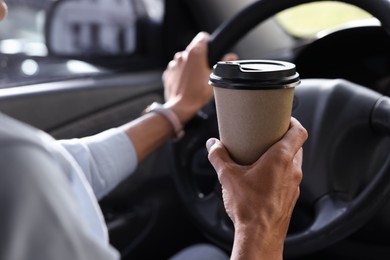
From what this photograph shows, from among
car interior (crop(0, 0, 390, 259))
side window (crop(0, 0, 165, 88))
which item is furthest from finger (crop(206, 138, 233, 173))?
side window (crop(0, 0, 165, 88))

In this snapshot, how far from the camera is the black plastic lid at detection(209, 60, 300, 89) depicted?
0.82 meters

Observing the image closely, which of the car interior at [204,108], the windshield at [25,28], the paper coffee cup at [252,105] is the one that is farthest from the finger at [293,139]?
the windshield at [25,28]

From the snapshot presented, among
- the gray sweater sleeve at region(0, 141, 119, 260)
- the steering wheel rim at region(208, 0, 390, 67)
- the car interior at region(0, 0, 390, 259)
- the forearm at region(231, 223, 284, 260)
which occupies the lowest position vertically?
the car interior at region(0, 0, 390, 259)

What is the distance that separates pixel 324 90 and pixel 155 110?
1.19 ft

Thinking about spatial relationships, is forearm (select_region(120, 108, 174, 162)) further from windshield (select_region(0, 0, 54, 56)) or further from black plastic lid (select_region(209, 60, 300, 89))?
windshield (select_region(0, 0, 54, 56))

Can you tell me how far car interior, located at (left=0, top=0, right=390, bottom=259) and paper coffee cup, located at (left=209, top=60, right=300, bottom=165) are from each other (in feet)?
1.06

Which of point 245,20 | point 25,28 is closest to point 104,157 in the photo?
point 245,20

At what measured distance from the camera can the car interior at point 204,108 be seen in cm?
128

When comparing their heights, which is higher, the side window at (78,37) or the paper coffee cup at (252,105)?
the paper coffee cup at (252,105)

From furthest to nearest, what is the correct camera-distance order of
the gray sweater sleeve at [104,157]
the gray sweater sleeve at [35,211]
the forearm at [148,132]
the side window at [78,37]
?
the side window at [78,37] < the forearm at [148,132] < the gray sweater sleeve at [104,157] < the gray sweater sleeve at [35,211]

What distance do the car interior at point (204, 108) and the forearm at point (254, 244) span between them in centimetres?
39

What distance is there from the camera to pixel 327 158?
1.31 m

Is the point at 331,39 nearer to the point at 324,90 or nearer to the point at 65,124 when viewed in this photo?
the point at 324,90

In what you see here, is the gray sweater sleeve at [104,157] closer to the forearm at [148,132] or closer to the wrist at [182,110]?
the forearm at [148,132]
